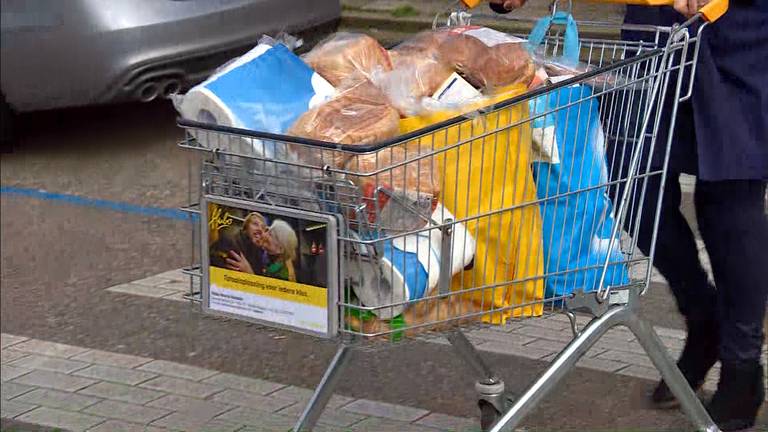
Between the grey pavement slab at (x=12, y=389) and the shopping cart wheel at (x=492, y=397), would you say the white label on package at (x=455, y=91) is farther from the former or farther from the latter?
the grey pavement slab at (x=12, y=389)

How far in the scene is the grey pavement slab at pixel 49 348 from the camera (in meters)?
4.76

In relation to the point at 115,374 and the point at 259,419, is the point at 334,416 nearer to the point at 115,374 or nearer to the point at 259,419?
the point at 259,419

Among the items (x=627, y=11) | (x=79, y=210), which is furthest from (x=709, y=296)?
(x=79, y=210)

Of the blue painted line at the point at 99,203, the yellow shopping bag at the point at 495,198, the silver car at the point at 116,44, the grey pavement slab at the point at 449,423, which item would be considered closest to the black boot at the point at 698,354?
the grey pavement slab at the point at 449,423

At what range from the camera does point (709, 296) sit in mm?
3822

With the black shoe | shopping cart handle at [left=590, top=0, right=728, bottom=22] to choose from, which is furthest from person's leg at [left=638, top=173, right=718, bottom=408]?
shopping cart handle at [left=590, top=0, right=728, bottom=22]

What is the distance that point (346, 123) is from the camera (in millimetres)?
2695

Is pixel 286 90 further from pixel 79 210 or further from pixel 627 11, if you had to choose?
pixel 79 210

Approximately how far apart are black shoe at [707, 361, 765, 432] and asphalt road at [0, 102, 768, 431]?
20 cm

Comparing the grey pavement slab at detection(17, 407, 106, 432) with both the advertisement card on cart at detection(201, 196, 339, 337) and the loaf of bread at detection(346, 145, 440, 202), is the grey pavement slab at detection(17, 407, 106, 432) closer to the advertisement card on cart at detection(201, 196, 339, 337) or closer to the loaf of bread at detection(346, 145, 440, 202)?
the advertisement card on cart at detection(201, 196, 339, 337)

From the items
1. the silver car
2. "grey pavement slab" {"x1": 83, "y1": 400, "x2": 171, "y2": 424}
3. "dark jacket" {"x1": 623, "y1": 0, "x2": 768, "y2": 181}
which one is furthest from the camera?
the silver car

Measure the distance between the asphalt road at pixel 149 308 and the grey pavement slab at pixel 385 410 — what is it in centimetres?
5

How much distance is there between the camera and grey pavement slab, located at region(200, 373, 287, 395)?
4336 mm

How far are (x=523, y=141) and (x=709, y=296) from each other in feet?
4.19
